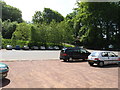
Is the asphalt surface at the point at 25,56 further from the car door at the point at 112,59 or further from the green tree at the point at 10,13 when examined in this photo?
the green tree at the point at 10,13

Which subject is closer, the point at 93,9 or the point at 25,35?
the point at 93,9

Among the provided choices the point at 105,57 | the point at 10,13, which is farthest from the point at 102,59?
the point at 10,13

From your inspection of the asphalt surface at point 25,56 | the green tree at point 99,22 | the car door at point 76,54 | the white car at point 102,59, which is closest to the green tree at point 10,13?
the green tree at point 99,22

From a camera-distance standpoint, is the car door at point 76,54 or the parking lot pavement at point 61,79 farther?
the car door at point 76,54

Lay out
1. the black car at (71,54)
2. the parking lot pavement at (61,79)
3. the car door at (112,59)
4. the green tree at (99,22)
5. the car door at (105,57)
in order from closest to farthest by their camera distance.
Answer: the parking lot pavement at (61,79)
the car door at (105,57)
the car door at (112,59)
the black car at (71,54)
the green tree at (99,22)

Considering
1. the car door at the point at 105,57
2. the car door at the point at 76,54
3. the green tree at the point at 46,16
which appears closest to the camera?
the car door at the point at 105,57

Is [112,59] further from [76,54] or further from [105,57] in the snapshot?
[76,54]

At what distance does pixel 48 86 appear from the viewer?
6.62 m

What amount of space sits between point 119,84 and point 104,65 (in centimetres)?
652

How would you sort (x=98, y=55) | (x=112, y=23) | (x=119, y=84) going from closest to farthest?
(x=119, y=84), (x=98, y=55), (x=112, y=23)

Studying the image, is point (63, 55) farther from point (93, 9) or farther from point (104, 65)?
point (93, 9)

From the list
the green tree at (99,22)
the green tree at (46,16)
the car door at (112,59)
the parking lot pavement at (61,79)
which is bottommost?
the parking lot pavement at (61,79)

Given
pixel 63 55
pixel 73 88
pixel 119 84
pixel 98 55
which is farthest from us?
pixel 63 55

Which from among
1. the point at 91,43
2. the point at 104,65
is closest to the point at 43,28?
the point at 91,43
